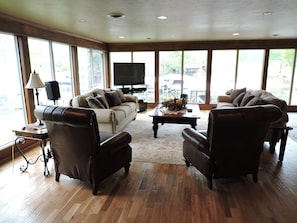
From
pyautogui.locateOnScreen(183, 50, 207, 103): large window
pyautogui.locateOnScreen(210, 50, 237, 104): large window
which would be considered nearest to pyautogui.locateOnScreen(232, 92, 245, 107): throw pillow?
pyautogui.locateOnScreen(210, 50, 237, 104): large window

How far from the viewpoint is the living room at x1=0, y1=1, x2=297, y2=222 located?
273 centimetres

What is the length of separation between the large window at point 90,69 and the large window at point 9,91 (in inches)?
86.6

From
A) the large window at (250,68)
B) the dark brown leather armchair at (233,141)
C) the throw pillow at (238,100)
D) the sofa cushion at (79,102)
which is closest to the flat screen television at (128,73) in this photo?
the sofa cushion at (79,102)

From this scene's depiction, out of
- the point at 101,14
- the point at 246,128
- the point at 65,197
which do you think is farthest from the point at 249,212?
the point at 101,14

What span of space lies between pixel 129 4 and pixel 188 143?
205 centimetres

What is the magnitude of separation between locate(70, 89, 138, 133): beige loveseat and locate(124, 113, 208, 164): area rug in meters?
0.41

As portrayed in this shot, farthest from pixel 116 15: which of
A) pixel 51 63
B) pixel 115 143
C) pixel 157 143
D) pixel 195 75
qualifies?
pixel 195 75

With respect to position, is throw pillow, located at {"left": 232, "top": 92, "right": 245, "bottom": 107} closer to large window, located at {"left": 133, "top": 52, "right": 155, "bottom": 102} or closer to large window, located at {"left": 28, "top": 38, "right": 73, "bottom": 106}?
large window, located at {"left": 133, "top": 52, "right": 155, "bottom": 102}

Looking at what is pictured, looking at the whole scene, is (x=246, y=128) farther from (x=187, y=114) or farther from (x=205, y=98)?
(x=205, y=98)

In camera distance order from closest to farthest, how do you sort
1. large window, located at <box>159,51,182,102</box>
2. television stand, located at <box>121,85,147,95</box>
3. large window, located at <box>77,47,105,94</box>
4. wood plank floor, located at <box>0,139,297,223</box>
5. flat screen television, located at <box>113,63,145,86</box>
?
wood plank floor, located at <box>0,139,297,223</box>
large window, located at <box>77,47,105,94</box>
flat screen television, located at <box>113,63,145,86</box>
television stand, located at <box>121,85,147,95</box>
large window, located at <box>159,51,182,102</box>

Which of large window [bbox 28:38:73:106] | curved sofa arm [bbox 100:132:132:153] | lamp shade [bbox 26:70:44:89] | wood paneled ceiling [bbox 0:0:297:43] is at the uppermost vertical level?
wood paneled ceiling [bbox 0:0:297:43]

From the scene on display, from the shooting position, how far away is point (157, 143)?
427 centimetres

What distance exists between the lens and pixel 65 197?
254cm

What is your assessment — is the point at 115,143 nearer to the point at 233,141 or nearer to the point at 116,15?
the point at 233,141
